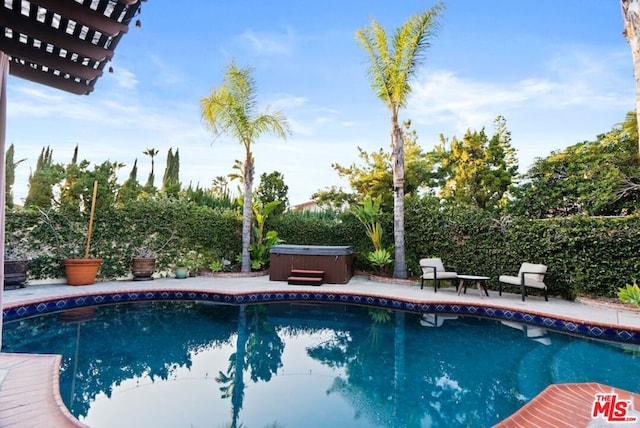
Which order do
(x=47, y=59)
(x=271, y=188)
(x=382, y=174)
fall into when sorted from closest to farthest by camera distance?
(x=47, y=59) < (x=271, y=188) < (x=382, y=174)

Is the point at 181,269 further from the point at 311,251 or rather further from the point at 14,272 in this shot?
the point at 311,251

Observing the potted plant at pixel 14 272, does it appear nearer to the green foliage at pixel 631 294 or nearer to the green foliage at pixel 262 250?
the green foliage at pixel 262 250

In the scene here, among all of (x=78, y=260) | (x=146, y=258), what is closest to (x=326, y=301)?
(x=146, y=258)

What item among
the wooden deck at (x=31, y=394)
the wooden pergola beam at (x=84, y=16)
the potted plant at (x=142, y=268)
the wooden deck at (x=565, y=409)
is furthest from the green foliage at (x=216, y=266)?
the wooden deck at (x=565, y=409)

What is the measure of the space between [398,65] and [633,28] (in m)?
7.20

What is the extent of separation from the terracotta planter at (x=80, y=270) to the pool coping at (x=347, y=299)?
1.00 feet

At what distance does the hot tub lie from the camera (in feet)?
31.0

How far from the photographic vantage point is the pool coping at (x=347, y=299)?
557 centimetres

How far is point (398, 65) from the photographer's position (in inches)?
377

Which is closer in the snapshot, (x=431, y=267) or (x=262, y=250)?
(x=431, y=267)

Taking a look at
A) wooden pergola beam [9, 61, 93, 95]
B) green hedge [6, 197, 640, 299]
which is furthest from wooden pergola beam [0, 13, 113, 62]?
green hedge [6, 197, 640, 299]

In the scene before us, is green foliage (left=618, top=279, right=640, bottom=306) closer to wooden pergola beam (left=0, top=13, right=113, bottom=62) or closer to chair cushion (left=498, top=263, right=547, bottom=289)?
chair cushion (left=498, top=263, right=547, bottom=289)

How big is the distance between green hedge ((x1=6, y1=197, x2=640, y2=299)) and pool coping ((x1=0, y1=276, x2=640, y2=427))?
0.81 metres

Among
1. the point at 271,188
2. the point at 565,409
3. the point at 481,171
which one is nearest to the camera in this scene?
the point at 565,409
